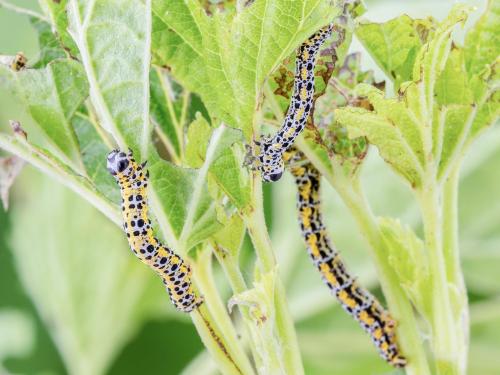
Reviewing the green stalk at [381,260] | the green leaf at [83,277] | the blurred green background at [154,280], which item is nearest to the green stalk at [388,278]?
the green stalk at [381,260]

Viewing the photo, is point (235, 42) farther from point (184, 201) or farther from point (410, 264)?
point (410, 264)

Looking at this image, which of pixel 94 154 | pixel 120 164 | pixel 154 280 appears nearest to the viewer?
pixel 120 164

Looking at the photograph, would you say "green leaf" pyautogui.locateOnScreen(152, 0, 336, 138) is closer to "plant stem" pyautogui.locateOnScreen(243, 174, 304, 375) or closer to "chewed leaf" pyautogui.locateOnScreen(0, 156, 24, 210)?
"plant stem" pyautogui.locateOnScreen(243, 174, 304, 375)

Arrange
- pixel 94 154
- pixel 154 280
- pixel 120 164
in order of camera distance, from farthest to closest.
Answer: pixel 154 280
pixel 94 154
pixel 120 164

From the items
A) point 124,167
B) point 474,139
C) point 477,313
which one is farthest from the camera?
point 477,313

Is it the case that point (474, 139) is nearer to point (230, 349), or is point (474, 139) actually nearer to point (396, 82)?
point (396, 82)

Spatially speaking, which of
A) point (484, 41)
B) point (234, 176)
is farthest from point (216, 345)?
point (484, 41)

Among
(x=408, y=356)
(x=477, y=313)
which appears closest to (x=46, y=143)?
(x=408, y=356)
